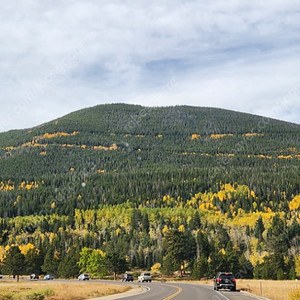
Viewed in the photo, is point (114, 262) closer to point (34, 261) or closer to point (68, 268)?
point (68, 268)

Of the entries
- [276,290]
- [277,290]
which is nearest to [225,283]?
[276,290]

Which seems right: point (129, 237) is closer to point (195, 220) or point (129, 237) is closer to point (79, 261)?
point (195, 220)

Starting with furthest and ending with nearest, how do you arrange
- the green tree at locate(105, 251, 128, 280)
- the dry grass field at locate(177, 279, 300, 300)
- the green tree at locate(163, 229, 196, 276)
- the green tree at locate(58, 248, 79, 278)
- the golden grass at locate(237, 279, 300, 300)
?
the green tree at locate(58, 248, 79, 278)
the green tree at locate(163, 229, 196, 276)
the green tree at locate(105, 251, 128, 280)
the golden grass at locate(237, 279, 300, 300)
the dry grass field at locate(177, 279, 300, 300)

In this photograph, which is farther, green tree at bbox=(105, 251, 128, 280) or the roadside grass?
green tree at bbox=(105, 251, 128, 280)

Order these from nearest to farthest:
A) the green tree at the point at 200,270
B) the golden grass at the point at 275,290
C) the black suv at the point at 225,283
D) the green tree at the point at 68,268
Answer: the golden grass at the point at 275,290, the black suv at the point at 225,283, the green tree at the point at 200,270, the green tree at the point at 68,268

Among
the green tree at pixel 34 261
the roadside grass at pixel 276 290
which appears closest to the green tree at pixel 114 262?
the green tree at pixel 34 261

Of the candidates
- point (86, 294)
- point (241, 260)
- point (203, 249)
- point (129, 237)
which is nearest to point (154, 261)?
point (129, 237)

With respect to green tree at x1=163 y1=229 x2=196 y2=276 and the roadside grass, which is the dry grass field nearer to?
the roadside grass

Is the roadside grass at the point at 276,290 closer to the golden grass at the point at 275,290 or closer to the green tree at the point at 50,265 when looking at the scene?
the golden grass at the point at 275,290

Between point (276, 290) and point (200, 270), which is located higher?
point (276, 290)

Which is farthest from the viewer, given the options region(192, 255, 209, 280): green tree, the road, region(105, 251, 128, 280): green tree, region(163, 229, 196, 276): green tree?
region(163, 229, 196, 276): green tree

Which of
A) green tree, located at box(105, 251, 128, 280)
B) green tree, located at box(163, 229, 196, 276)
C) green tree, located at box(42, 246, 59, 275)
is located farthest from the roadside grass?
green tree, located at box(42, 246, 59, 275)

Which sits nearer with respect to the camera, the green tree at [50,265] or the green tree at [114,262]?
the green tree at [114,262]

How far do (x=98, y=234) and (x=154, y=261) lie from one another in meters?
45.1
